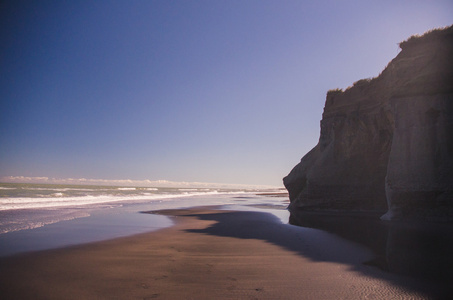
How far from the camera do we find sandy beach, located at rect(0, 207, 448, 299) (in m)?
4.42

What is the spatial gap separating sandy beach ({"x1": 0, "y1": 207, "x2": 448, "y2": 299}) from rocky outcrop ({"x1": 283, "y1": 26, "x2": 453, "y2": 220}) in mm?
7937

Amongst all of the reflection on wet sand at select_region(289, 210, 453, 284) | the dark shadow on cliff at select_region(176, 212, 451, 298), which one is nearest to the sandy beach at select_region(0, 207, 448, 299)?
the dark shadow on cliff at select_region(176, 212, 451, 298)

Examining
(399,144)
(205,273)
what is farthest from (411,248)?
(399,144)

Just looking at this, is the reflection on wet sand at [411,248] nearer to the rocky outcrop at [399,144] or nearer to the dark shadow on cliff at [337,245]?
the dark shadow on cliff at [337,245]

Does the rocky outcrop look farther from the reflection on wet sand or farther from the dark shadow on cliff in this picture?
the dark shadow on cliff

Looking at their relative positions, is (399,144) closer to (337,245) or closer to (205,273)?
(337,245)

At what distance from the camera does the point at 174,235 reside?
1026 centimetres

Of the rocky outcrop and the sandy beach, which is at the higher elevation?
the rocky outcrop

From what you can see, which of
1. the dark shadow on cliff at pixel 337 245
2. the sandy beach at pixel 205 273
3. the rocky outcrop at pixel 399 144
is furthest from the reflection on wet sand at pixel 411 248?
the rocky outcrop at pixel 399 144

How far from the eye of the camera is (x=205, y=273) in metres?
5.49

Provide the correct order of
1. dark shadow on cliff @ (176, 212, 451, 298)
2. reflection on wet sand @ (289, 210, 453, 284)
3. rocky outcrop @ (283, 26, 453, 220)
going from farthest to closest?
rocky outcrop @ (283, 26, 453, 220) < reflection on wet sand @ (289, 210, 453, 284) < dark shadow on cliff @ (176, 212, 451, 298)

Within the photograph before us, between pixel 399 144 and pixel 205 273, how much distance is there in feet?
45.9

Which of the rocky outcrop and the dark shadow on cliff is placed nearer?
the dark shadow on cliff

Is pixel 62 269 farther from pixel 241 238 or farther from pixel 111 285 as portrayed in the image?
pixel 241 238
